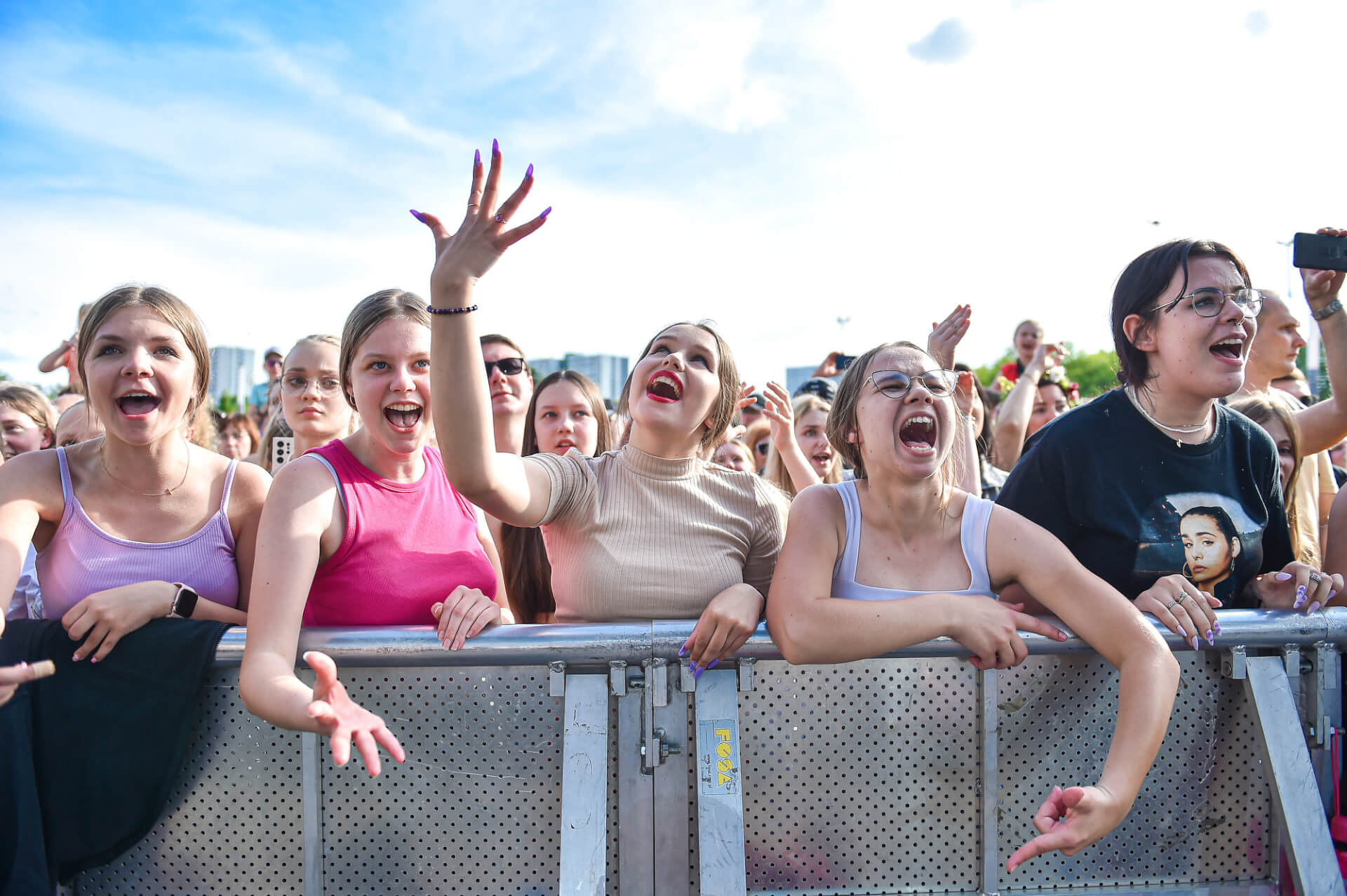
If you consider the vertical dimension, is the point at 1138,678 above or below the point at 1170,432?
below

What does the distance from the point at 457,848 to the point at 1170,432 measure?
2465 mm

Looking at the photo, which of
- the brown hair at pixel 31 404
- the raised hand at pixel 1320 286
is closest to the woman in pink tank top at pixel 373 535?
the raised hand at pixel 1320 286

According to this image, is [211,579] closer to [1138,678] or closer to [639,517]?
[639,517]

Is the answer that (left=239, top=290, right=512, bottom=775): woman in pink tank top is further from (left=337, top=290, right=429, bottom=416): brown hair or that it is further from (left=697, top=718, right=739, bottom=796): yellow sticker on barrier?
(left=697, top=718, right=739, bottom=796): yellow sticker on barrier

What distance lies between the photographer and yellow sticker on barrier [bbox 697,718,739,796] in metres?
2.11

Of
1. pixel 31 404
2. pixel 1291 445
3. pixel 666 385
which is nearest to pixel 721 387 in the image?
pixel 666 385

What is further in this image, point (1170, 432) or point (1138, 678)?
point (1170, 432)

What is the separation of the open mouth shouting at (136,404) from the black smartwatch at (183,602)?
51 centimetres

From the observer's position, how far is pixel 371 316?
2545 mm

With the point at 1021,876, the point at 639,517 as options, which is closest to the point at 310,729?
the point at 639,517

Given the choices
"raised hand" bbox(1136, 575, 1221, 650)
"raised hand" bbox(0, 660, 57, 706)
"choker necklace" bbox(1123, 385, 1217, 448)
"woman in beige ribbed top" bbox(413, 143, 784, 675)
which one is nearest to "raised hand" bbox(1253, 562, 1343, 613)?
"raised hand" bbox(1136, 575, 1221, 650)

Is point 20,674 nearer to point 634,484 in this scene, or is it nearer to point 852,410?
point 634,484

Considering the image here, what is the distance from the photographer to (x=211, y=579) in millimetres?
2449

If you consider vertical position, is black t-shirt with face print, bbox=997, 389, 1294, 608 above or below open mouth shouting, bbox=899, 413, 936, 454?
below
